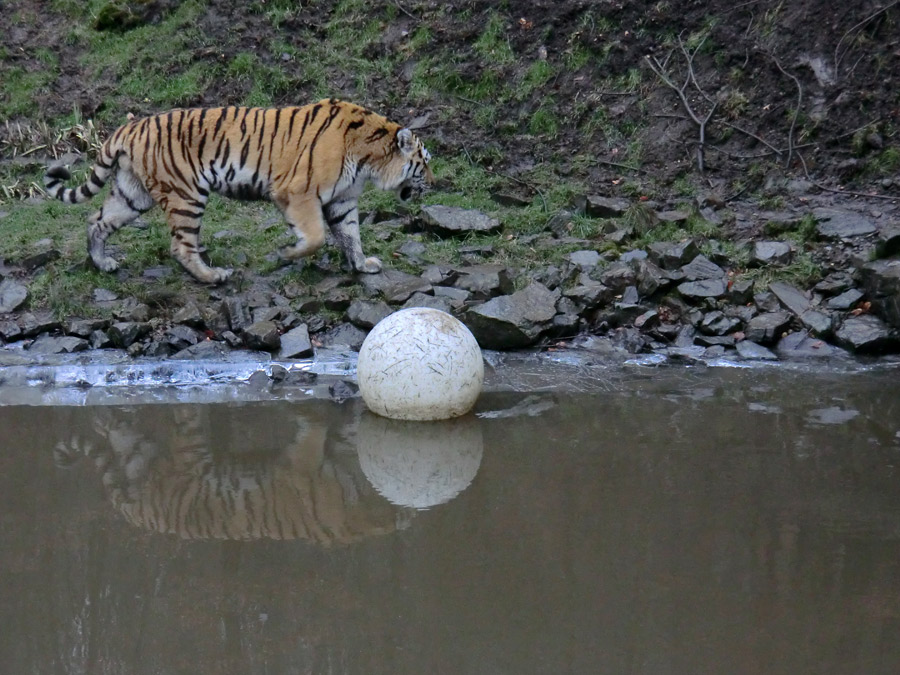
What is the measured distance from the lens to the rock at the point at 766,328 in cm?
759

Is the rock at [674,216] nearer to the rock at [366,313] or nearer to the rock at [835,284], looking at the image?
the rock at [835,284]

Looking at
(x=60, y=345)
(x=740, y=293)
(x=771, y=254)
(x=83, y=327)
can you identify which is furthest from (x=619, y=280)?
(x=60, y=345)

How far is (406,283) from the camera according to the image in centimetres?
811

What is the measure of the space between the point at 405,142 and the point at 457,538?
444 centimetres

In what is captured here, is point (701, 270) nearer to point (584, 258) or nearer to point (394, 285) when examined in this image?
point (584, 258)

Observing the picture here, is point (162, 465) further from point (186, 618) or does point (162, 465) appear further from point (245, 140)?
point (245, 140)

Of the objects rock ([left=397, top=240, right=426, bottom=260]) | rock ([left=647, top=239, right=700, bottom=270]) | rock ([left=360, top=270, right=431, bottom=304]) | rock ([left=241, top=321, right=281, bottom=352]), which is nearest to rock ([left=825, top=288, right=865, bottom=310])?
rock ([left=647, top=239, right=700, bottom=270])

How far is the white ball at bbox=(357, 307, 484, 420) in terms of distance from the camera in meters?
5.88

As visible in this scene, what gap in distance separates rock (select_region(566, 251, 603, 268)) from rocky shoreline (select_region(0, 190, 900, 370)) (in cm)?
2

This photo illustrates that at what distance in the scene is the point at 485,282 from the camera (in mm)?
8062

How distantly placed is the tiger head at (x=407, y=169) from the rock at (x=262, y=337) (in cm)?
169

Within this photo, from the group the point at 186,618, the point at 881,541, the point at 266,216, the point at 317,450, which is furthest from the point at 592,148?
the point at 186,618

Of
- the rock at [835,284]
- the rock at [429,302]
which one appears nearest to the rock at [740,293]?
the rock at [835,284]

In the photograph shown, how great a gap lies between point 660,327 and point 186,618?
186 inches
